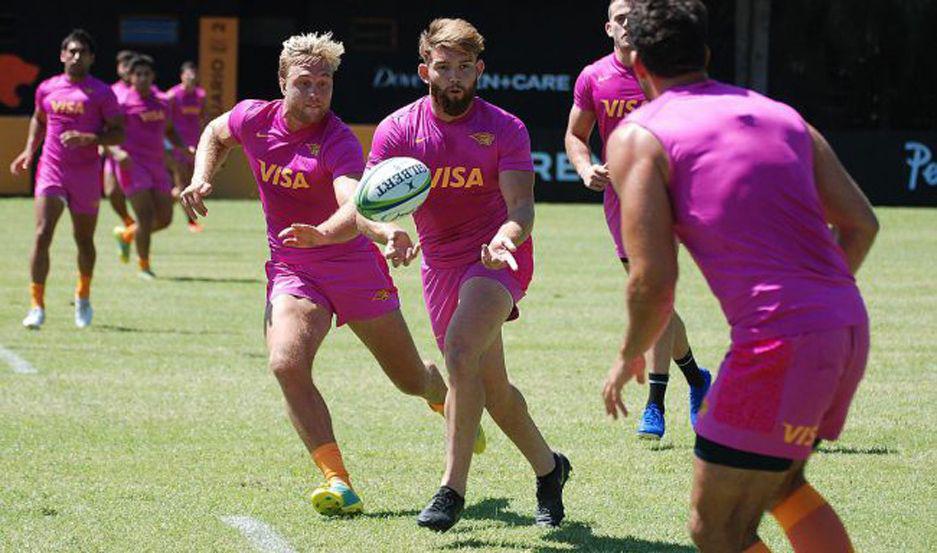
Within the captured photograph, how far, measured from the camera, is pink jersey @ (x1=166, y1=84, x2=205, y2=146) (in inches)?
904

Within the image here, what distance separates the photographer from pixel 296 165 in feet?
24.4

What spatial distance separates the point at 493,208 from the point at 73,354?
5950mm

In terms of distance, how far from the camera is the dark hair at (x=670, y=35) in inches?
189

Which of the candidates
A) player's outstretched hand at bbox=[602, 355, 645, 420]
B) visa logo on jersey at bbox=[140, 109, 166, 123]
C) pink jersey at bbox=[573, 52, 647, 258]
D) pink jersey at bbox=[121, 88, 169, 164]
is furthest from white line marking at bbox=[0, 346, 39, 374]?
player's outstretched hand at bbox=[602, 355, 645, 420]

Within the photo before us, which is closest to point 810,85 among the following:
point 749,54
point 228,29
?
point 749,54

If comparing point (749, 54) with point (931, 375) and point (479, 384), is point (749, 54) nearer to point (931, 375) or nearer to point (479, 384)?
point (931, 375)

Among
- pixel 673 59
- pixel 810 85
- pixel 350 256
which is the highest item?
pixel 673 59

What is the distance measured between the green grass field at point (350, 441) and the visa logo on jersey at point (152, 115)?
2703mm

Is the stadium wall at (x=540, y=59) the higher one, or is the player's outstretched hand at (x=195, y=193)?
the player's outstretched hand at (x=195, y=193)

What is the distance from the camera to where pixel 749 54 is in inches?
1455

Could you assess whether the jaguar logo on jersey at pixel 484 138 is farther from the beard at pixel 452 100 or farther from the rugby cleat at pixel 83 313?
the rugby cleat at pixel 83 313

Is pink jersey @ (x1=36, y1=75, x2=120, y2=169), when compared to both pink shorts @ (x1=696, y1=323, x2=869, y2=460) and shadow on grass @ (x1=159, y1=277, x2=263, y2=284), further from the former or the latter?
pink shorts @ (x1=696, y1=323, x2=869, y2=460)

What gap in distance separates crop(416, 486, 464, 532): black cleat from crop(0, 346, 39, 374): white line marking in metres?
5.46

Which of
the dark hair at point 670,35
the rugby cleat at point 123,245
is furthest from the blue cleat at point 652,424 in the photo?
the rugby cleat at point 123,245
